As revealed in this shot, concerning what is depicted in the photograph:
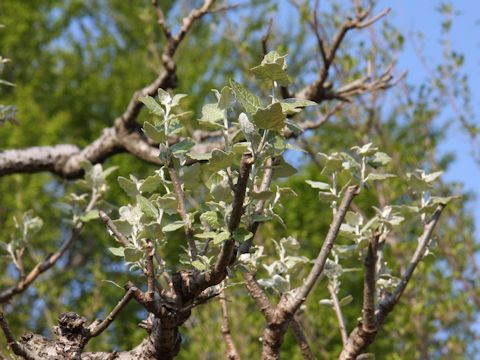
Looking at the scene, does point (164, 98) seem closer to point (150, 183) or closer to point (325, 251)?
point (150, 183)

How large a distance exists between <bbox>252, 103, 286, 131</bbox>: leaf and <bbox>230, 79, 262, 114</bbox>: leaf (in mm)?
45

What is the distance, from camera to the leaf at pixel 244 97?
140 cm

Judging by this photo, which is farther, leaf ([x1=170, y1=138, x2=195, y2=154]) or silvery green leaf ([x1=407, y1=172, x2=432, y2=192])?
silvery green leaf ([x1=407, y1=172, x2=432, y2=192])

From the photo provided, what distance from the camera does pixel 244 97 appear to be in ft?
4.62

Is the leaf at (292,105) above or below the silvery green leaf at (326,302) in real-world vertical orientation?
above

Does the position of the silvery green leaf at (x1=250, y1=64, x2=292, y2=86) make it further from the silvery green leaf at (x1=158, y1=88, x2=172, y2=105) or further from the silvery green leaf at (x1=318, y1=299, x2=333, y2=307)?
the silvery green leaf at (x1=318, y1=299, x2=333, y2=307)

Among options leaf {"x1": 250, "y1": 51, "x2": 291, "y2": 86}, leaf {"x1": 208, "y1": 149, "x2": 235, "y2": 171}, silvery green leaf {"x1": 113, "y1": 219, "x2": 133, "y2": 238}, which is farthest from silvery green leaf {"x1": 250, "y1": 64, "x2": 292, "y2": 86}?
silvery green leaf {"x1": 113, "y1": 219, "x2": 133, "y2": 238}

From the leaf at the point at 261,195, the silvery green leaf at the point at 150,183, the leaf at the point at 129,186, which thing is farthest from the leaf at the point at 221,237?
the leaf at the point at 129,186

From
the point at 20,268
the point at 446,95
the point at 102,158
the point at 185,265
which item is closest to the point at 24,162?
the point at 102,158

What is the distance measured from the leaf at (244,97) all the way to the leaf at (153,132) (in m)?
0.30

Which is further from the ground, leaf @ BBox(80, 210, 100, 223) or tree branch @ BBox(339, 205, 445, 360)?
leaf @ BBox(80, 210, 100, 223)

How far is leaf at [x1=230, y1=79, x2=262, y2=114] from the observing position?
1400mm

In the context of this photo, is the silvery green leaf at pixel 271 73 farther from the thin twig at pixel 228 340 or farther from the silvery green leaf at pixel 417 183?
the thin twig at pixel 228 340

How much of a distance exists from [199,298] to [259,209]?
233mm
